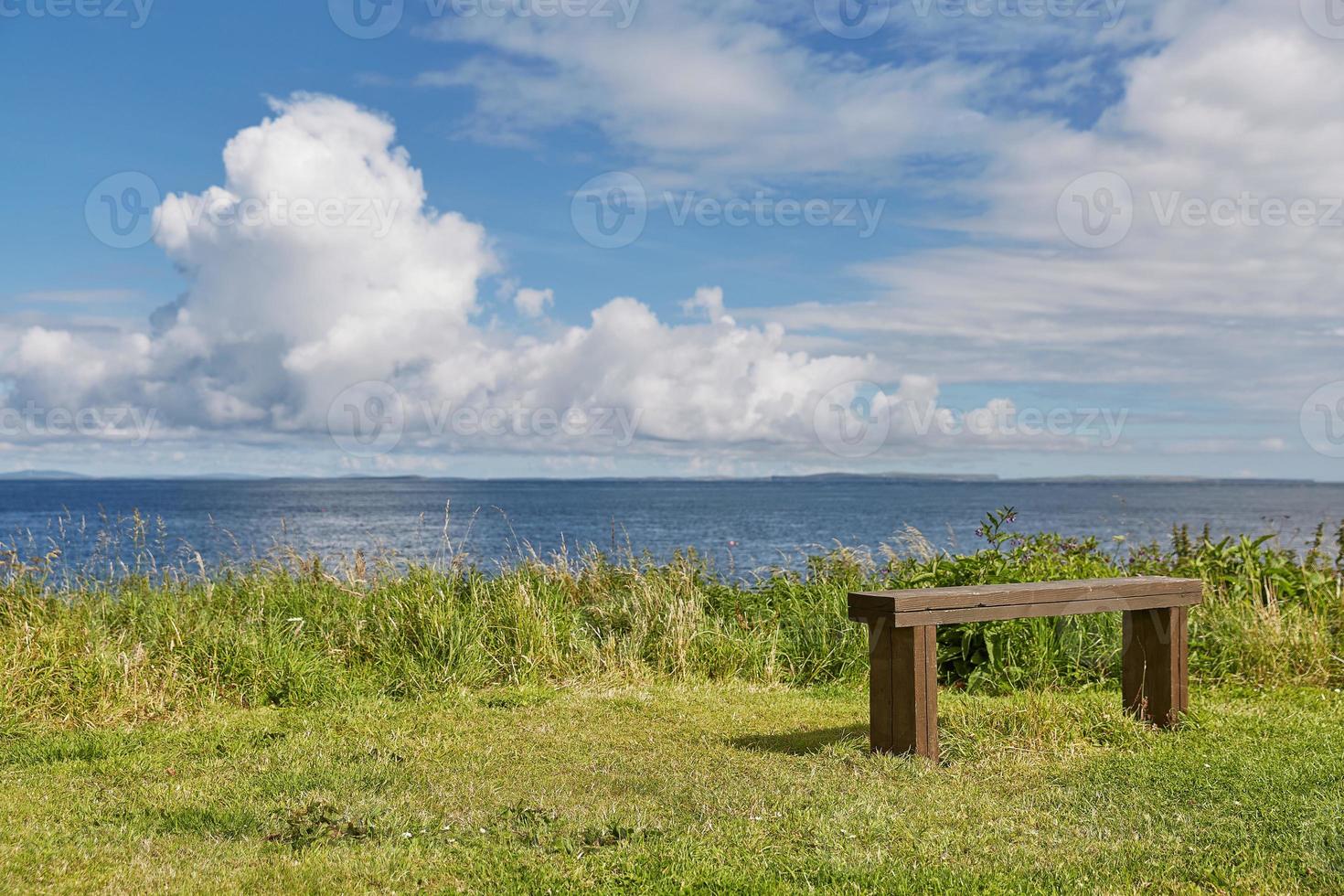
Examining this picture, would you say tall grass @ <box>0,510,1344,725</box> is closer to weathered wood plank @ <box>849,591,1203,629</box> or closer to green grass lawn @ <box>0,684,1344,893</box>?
green grass lawn @ <box>0,684,1344,893</box>

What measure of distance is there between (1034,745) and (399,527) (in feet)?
199

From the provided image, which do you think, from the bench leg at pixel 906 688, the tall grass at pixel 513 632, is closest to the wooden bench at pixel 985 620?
the bench leg at pixel 906 688

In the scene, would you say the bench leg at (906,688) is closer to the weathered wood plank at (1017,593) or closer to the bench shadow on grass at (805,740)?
the weathered wood plank at (1017,593)

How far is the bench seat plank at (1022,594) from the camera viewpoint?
6098 millimetres

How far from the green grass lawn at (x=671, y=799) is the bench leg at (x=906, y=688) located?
0.80 ft

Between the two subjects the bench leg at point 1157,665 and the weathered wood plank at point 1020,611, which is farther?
the bench leg at point 1157,665

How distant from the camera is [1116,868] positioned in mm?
4297

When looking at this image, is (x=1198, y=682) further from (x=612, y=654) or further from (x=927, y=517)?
(x=927, y=517)

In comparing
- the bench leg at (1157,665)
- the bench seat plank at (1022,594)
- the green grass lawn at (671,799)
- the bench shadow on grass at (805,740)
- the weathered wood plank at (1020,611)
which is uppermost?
the bench seat plank at (1022,594)

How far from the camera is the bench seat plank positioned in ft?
20.0

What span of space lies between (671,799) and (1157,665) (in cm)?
373

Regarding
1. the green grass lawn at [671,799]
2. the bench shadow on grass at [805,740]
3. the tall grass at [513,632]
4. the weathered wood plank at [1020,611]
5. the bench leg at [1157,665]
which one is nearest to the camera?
the green grass lawn at [671,799]

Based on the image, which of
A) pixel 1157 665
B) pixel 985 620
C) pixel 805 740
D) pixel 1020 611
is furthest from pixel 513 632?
pixel 1157 665

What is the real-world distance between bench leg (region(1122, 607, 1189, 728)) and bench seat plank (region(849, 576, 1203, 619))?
0.19 meters
